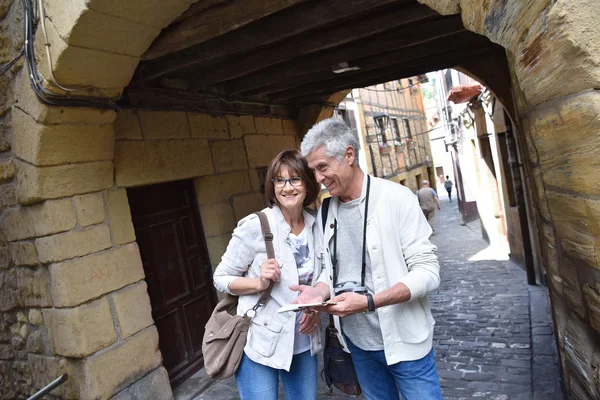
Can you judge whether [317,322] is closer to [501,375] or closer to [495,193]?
[501,375]

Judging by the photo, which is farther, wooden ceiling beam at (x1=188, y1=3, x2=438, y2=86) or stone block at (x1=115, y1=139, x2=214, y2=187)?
stone block at (x1=115, y1=139, x2=214, y2=187)

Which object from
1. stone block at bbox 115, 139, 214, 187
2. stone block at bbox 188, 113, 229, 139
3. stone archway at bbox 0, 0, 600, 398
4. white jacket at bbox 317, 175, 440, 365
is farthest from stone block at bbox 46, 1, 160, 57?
white jacket at bbox 317, 175, 440, 365

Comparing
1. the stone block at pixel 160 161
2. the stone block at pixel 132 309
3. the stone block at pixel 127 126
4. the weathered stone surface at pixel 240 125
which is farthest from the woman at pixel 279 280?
the weathered stone surface at pixel 240 125

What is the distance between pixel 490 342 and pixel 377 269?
286 centimetres

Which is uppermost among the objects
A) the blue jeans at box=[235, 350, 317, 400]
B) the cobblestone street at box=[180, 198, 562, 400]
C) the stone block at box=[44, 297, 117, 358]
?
the stone block at box=[44, 297, 117, 358]

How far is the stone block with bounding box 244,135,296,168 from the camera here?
5087mm

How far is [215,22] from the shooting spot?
2.85m

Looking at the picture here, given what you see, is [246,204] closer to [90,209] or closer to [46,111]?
[90,209]

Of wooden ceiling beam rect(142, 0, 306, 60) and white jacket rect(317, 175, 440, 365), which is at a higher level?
→ wooden ceiling beam rect(142, 0, 306, 60)

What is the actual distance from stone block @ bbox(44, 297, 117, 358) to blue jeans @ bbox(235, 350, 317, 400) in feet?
4.87

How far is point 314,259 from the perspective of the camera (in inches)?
76.1

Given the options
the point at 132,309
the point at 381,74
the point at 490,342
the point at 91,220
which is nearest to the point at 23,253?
the point at 91,220

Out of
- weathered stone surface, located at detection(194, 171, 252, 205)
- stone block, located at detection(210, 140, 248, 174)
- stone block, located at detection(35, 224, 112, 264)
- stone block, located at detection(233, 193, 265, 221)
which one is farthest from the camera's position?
stone block, located at detection(233, 193, 265, 221)

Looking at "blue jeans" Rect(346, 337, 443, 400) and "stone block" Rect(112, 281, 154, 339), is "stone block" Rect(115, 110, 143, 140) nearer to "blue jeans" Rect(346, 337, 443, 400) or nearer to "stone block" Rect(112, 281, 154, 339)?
"stone block" Rect(112, 281, 154, 339)
